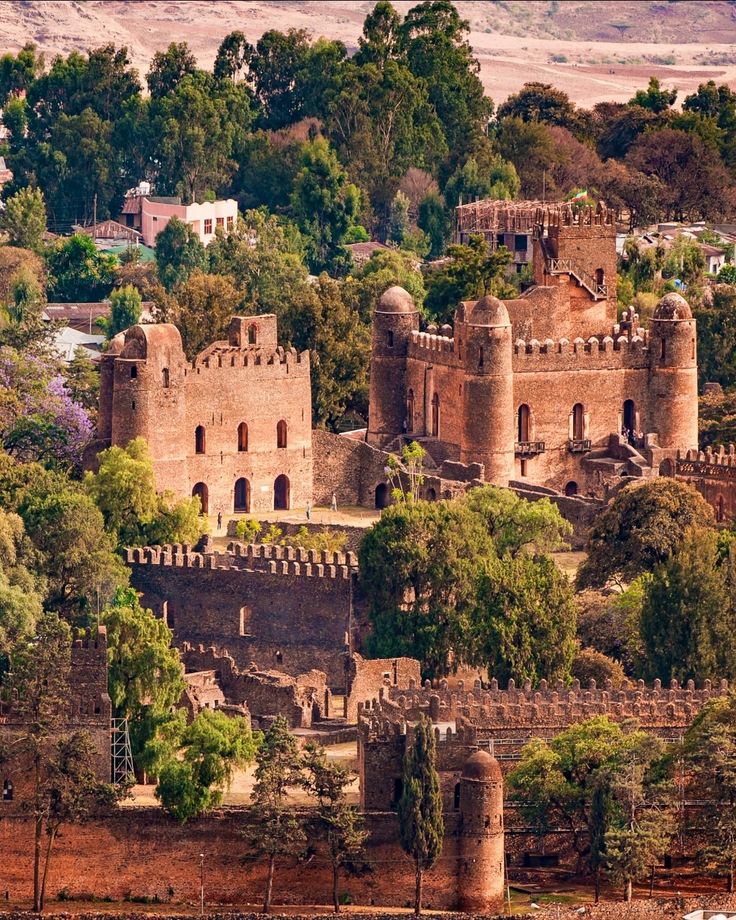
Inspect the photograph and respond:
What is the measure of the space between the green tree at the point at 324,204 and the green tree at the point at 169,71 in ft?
43.9

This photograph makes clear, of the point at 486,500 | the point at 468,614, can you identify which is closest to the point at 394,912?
the point at 468,614

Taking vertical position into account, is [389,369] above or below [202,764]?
above

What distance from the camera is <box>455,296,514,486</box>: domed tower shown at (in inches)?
4476

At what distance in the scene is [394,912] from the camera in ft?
277

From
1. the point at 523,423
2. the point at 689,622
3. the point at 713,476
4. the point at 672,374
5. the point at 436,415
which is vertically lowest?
the point at 689,622

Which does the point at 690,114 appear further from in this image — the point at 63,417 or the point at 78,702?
the point at 78,702

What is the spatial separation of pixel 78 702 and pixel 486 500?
19034 millimetres

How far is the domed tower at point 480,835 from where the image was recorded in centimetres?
8450

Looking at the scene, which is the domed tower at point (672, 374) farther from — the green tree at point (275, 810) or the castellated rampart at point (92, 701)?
the green tree at point (275, 810)

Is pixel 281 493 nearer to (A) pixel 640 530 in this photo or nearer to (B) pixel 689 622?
(A) pixel 640 530

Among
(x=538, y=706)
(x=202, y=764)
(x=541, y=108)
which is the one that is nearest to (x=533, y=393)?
(x=538, y=706)

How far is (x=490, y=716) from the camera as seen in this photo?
87688mm

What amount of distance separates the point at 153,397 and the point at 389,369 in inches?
425

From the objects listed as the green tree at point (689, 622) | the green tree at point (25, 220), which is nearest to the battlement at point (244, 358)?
the green tree at point (689, 622)
